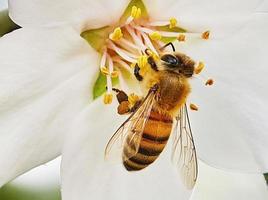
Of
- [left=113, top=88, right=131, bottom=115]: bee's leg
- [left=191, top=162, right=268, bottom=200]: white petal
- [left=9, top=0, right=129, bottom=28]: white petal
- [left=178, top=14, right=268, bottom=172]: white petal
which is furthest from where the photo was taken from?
[left=191, top=162, right=268, bottom=200]: white petal

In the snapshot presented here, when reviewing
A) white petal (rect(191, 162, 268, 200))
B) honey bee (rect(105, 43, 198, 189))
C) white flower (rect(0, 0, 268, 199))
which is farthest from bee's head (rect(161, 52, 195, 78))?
white petal (rect(191, 162, 268, 200))

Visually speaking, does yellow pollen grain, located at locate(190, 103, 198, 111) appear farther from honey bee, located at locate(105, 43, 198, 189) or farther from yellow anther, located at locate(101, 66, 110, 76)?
yellow anther, located at locate(101, 66, 110, 76)

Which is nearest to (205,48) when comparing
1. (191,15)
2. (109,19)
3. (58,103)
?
(191,15)

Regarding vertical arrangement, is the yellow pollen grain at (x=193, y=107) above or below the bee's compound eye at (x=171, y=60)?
below

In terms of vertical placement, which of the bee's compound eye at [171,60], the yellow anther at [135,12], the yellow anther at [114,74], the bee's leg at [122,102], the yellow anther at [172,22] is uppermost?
the yellow anther at [135,12]

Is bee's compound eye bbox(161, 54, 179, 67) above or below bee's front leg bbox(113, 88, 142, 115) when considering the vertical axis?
above

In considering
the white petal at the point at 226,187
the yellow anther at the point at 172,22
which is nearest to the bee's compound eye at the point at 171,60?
the yellow anther at the point at 172,22

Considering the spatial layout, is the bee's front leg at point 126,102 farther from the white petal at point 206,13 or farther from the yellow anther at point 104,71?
the white petal at point 206,13
